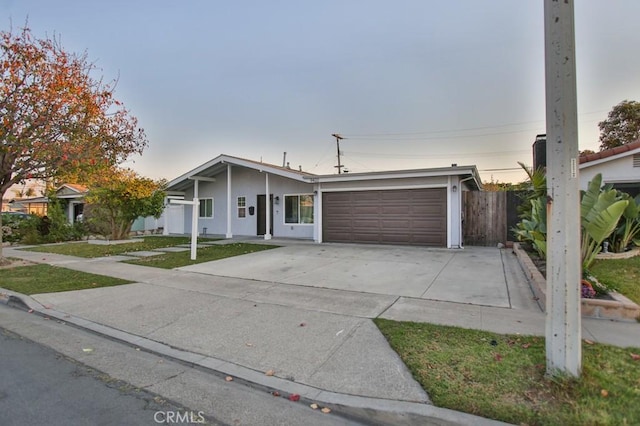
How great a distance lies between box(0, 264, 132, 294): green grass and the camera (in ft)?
23.2

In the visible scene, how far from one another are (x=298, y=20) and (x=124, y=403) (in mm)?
11765

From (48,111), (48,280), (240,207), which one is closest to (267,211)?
(240,207)

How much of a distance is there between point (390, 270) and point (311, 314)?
3.89 meters

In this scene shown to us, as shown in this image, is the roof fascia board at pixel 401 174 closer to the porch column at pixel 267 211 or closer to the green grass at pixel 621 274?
the porch column at pixel 267 211

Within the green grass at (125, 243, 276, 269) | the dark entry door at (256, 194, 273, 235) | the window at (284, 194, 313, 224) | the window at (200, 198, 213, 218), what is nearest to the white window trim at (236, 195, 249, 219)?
the dark entry door at (256, 194, 273, 235)

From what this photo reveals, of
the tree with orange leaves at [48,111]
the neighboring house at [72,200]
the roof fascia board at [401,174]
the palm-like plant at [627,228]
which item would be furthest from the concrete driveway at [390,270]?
the neighboring house at [72,200]

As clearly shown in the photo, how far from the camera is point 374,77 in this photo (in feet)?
46.9

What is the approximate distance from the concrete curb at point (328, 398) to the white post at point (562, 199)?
947 mm

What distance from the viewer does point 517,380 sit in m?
3.02

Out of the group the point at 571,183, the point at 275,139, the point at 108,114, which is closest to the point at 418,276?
the point at 571,183

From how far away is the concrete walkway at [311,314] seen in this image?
3.33m

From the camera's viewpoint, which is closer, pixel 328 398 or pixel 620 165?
pixel 328 398

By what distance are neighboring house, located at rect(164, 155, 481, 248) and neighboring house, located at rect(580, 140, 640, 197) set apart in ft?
11.9

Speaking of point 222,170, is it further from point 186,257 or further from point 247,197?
point 186,257
